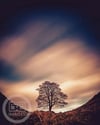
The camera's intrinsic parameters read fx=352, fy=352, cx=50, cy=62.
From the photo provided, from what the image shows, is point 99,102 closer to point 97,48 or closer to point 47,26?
point 97,48

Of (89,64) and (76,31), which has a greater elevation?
(76,31)

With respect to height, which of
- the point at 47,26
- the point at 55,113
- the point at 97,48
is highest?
the point at 47,26

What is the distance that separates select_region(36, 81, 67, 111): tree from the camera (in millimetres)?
3223

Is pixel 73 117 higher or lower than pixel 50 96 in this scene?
lower

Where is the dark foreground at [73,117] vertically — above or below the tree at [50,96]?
below

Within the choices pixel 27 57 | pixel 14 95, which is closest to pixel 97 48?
pixel 27 57

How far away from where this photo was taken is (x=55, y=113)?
10.6ft

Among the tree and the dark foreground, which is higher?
the tree

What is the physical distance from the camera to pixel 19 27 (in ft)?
10.9

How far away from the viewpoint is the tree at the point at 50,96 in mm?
3223

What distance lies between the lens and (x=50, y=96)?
322 centimetres

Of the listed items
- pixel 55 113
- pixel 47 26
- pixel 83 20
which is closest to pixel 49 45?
pixel 47 26

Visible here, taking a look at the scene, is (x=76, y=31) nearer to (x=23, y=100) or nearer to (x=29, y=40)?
(x=29, y=40)

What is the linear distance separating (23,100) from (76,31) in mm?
811
